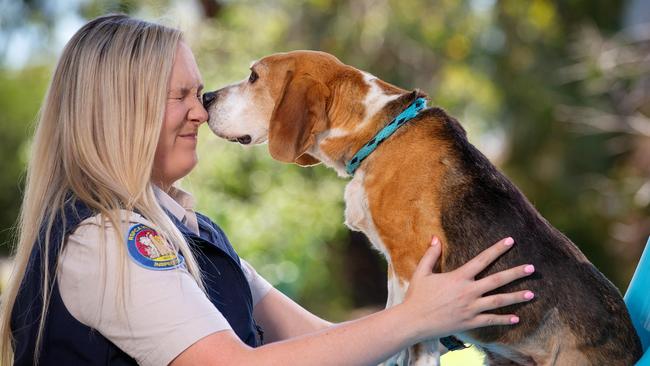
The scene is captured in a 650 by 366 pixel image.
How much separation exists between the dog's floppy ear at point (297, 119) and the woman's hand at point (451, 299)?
2.28 feet

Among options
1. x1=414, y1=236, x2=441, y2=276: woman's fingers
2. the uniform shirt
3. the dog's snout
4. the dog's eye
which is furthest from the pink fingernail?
the dog's eye

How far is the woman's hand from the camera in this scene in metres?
2.21

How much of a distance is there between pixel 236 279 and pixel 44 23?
27.8 feet

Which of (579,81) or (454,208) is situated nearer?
(454,208)

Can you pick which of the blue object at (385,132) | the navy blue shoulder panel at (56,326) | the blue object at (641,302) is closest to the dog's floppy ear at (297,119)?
the blue object at (385,132)

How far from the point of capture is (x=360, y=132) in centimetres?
291

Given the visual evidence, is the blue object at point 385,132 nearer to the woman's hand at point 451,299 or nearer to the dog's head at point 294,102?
the dog's head at point 294,102

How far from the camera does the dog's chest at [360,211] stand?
2.80 metres

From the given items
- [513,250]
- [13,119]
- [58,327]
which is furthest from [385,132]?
[13,119]

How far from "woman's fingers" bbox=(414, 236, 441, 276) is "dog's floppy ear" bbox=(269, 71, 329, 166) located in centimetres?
57

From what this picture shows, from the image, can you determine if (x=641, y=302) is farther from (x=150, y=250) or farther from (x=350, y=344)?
(x=150, y=250)

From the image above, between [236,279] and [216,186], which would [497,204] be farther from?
[216,186]

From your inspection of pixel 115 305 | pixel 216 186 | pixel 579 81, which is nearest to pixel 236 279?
pixel 115 305

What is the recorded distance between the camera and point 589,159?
40.7 ft
